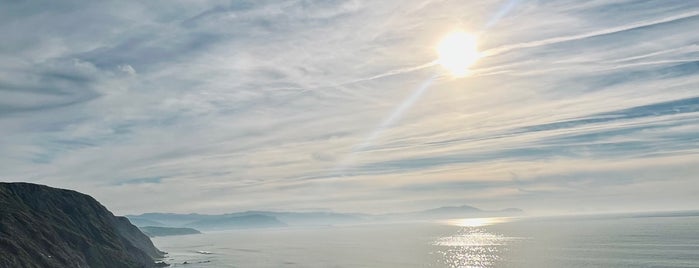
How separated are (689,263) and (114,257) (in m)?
170

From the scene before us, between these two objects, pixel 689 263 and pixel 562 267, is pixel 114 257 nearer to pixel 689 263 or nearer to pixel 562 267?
pixel 562 267

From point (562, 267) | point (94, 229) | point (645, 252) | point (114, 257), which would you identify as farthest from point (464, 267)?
point (94, 229)

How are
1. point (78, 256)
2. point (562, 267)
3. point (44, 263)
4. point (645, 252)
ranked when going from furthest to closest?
point (645, 252) < point (562, 267) < point (78, 256) < point (44, 263)

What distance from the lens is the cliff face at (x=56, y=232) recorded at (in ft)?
340

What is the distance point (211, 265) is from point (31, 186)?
71.5 m

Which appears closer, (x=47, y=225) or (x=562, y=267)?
(x=47, y=225)

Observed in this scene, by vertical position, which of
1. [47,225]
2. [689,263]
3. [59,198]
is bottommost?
[689,263]

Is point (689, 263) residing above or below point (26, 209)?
below

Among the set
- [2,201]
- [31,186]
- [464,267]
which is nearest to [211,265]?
[31,186]

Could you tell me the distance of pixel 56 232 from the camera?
130625mm

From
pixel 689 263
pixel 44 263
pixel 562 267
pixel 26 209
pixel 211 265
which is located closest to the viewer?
pixel 44 263

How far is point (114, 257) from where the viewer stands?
136 m

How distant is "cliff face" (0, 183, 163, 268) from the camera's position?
10362cm

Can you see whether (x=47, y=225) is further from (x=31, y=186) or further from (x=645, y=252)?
(x=645, y=252)
